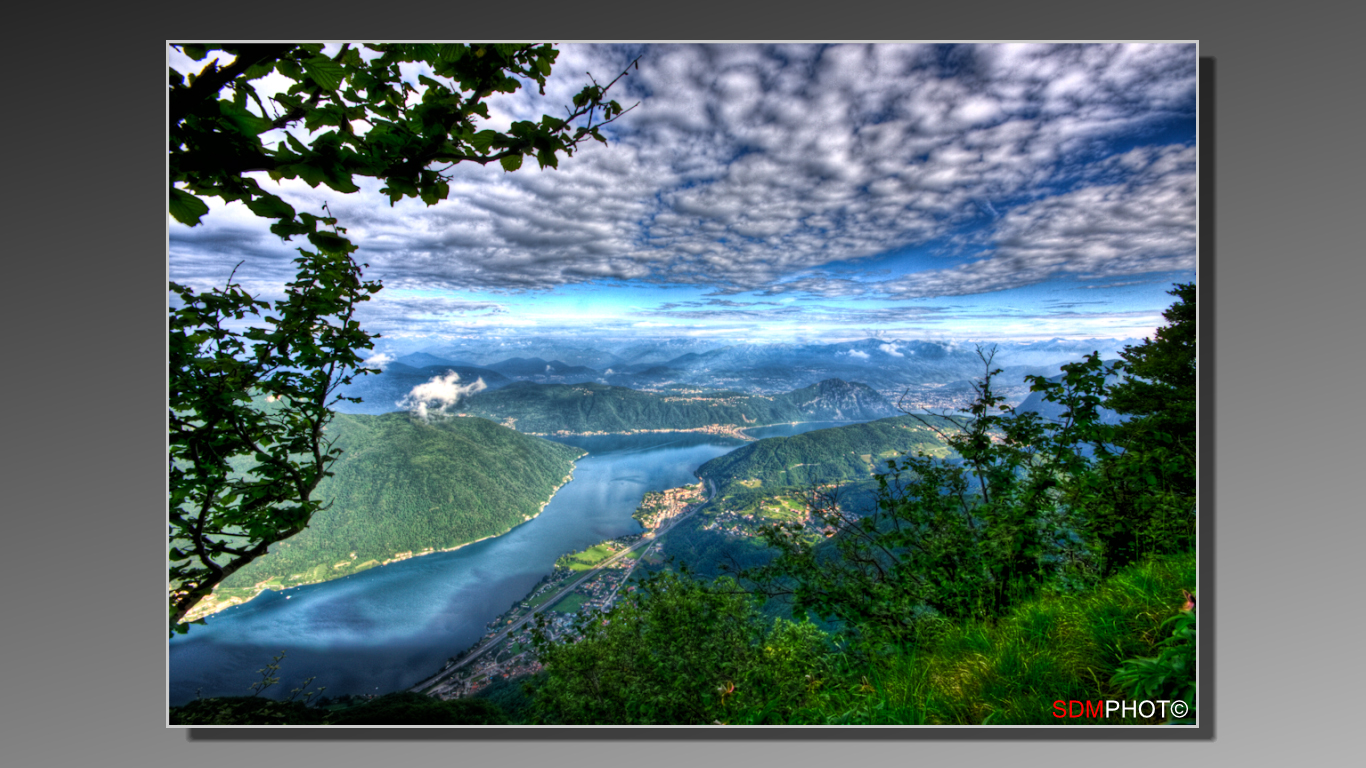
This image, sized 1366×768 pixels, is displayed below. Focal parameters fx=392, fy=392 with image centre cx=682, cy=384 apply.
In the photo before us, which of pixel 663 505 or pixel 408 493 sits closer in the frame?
pixel 408 493

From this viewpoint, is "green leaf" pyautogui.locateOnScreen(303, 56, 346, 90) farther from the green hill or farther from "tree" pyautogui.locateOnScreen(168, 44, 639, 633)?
the green hill

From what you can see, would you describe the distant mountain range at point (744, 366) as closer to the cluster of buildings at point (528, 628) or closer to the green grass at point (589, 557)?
the cluster of buildings at point (528, 628)

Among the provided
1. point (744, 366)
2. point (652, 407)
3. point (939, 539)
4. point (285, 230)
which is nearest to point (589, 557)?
point (744, 366)

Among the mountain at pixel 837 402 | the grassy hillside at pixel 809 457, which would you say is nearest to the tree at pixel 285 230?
the grassy hillside at pixel 809 457

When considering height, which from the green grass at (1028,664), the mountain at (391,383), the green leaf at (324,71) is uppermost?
the green leaf at (324,71)

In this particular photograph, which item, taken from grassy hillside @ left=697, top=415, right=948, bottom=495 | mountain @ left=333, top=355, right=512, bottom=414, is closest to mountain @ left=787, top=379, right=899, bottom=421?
grassy hillside @ left=697, top=415, right=948, bottom=495
